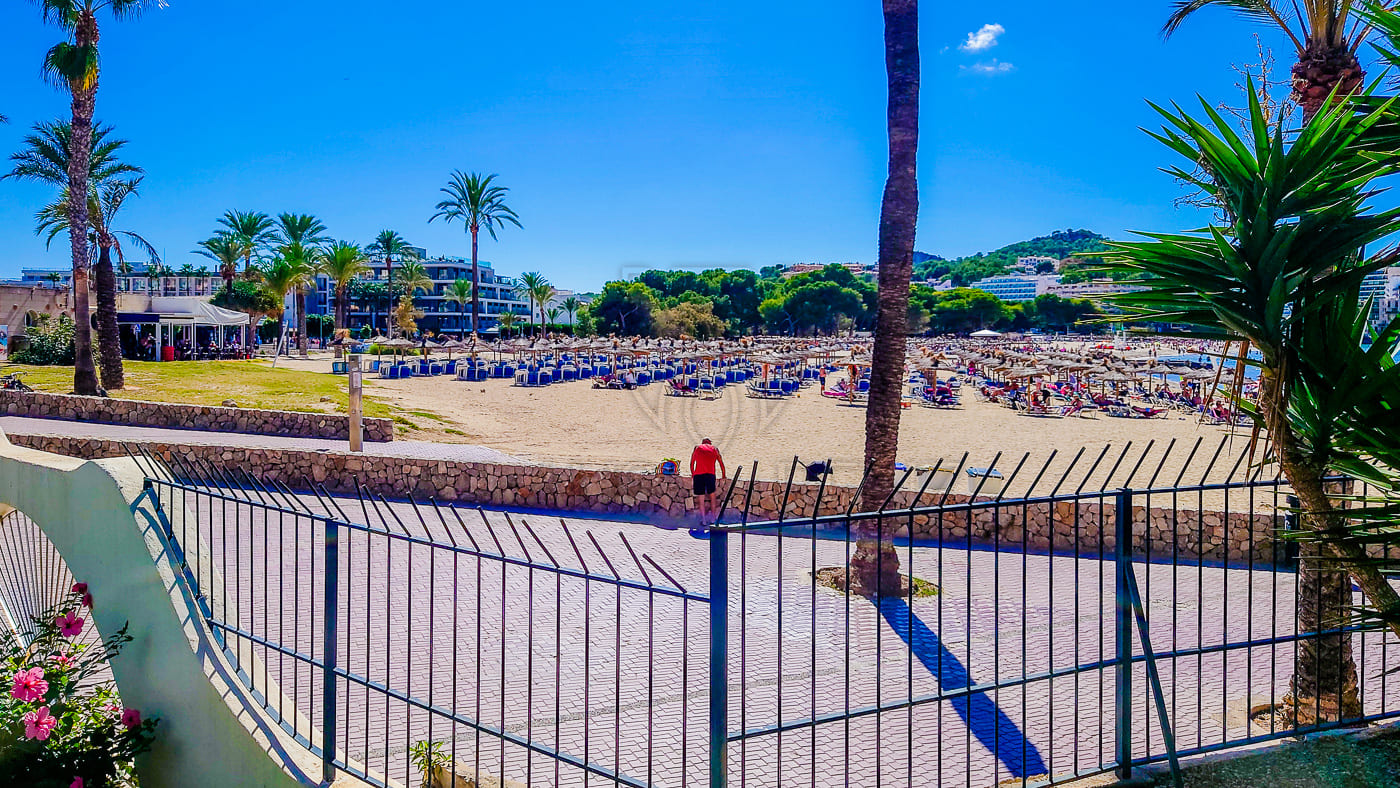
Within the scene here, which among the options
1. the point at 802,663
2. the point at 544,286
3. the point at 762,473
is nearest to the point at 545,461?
the point at 762,473

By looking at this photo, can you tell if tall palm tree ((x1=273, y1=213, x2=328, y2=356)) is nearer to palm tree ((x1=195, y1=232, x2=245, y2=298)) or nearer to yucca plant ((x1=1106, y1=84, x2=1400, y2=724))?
palm tree ((x1=195, y1=232, x2=245, y2=298))

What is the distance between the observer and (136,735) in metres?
4.63

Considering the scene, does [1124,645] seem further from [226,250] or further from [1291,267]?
[226,250]

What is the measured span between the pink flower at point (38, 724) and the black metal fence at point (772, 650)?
0.82m

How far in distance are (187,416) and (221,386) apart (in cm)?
937

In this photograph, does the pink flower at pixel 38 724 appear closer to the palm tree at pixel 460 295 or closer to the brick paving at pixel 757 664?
the brick paving at pixel 757 664

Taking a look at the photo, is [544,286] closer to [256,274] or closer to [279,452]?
[256,274]

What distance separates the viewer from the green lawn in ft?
76.4

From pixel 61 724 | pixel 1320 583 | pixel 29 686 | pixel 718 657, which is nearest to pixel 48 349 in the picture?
pixel 61 724

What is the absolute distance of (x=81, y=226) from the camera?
22.1m

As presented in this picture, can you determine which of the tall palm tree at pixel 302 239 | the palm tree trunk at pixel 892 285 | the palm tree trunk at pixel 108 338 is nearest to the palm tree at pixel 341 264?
the tall palm tree at pixel 302 239

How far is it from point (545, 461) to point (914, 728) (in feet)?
39.2

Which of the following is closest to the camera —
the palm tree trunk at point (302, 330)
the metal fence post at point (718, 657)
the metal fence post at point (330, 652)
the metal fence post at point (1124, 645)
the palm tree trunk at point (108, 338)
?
the metal fence post at point (718, 657)

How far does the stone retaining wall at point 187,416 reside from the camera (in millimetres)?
18234
